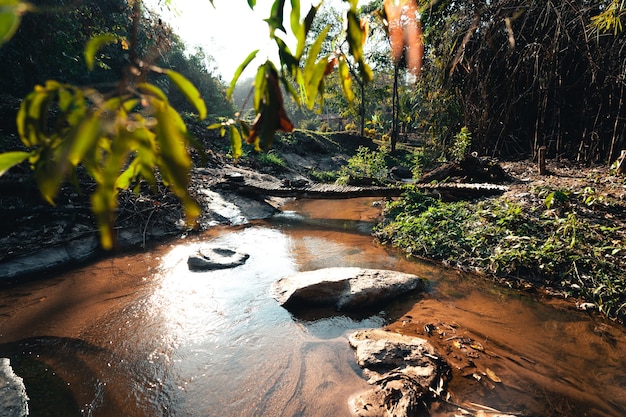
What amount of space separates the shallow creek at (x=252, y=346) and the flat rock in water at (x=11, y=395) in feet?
0.38

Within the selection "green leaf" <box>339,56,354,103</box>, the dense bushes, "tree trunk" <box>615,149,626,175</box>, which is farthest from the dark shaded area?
"green leaf" <box>339,56,354,103</box>

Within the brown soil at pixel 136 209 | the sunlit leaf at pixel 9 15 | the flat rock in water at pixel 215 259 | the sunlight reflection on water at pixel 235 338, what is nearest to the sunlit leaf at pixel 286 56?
the sunlit leaf at pixel 9 15

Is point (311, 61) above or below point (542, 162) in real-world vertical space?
above

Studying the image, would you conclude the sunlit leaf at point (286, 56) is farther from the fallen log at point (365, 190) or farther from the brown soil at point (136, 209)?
the fallen log at point (365, 190)

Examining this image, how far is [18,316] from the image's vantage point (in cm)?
307

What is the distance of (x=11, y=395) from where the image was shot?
6.09ft

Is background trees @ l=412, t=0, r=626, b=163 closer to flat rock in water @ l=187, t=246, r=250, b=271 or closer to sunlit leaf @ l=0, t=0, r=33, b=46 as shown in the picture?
flat rock in water @ l=187, t=246, r=250, b=271

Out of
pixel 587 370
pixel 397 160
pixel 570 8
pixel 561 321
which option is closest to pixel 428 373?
pixel 587 370

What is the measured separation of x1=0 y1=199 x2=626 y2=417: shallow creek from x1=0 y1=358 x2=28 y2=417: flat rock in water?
4.6 inches

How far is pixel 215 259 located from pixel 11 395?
2495 mm

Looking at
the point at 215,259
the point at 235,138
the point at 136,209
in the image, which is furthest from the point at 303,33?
the point at 136,209

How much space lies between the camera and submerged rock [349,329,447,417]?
1.86 metres

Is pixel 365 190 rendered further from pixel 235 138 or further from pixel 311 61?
pixel 311 61

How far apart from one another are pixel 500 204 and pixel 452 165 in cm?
211
